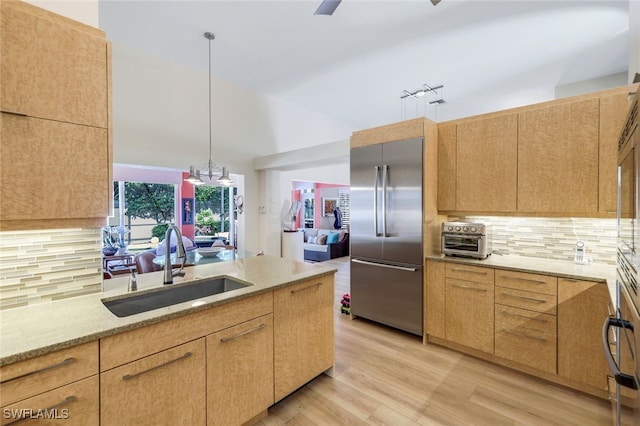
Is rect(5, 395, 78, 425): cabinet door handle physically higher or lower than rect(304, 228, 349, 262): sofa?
higher

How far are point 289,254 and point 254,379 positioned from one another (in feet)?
14.3

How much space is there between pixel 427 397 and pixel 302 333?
1.08 m

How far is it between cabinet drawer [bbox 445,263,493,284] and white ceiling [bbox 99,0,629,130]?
269cm

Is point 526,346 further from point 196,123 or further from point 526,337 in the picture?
point 196,123

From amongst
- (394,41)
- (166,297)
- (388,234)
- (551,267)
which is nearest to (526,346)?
(551,267)

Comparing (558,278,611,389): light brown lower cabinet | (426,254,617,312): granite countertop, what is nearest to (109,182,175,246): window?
(426,254,617,312): granite countertop

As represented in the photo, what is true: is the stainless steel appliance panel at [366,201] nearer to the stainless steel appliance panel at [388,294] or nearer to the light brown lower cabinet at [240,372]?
the stainless steel appliance panel at [388,294]

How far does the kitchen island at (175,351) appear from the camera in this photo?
3.55 feet

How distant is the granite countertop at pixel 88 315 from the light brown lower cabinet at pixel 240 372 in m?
0.23

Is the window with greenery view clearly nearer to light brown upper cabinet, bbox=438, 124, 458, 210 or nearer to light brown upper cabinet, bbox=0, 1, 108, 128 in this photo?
light brown upper cabinet, bbox=438, 124, 458, 210

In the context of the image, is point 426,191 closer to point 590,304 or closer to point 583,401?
point 590,304

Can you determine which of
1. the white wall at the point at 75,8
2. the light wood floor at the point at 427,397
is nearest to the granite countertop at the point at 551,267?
the light wood floor at the point at 427,397

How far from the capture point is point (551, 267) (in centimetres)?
243

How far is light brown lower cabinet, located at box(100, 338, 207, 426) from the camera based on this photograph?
47.8 inches
